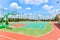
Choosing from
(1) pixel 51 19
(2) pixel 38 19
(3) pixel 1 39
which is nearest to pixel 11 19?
(2) pixel 38 19

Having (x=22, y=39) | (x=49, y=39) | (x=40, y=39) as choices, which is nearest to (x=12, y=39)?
(x=22, y=39)

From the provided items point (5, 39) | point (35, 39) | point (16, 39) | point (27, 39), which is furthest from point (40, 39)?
point (5, 39)

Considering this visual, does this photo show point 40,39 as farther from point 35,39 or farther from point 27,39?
point 27,39

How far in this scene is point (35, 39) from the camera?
10445 millimetres

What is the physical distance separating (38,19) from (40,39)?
5295cm

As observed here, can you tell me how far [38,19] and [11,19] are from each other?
22699mm

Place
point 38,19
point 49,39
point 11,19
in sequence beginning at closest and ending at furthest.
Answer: point 49,39 → point 11,19 → point 38,19

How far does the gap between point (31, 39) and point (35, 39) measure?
0.48 meters

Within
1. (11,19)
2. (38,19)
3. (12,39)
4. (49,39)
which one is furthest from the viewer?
(38,19)

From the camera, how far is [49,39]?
35.9 feet

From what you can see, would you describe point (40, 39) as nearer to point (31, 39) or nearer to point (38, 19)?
point (31, 39)

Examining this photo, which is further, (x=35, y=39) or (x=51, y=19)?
(x=51, y=19)

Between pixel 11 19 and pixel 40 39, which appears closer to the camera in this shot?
pixel 40 39

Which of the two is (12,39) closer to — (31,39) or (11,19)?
(31,39)
